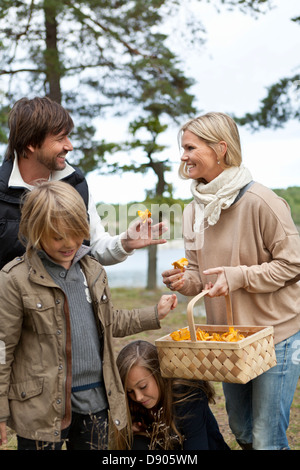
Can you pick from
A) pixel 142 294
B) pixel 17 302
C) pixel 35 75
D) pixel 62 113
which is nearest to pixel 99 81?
pixel 35 75

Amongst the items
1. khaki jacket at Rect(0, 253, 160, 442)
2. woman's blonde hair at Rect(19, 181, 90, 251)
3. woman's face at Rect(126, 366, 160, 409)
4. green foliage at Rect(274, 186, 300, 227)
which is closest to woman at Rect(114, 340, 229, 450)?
woman's face at Rect(126, 366, 160, 409)

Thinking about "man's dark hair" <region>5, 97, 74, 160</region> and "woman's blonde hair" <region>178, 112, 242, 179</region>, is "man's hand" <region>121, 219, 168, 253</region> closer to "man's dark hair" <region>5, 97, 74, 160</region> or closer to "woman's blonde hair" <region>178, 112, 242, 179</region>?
"woman's blonde hair" <region>178, 112, 242, 179</region>

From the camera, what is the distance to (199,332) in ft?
7.53

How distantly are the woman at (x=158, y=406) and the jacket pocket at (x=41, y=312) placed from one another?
585mm

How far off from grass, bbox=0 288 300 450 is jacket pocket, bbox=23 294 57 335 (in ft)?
5.78

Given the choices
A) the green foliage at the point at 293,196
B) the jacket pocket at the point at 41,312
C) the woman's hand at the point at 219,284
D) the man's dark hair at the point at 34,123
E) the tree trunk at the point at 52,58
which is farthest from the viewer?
the green foliage at the point at 293,196

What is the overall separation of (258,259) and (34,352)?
1.01 meters

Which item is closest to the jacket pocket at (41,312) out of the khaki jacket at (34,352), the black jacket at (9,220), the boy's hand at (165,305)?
the khaki jacket at (34,352)

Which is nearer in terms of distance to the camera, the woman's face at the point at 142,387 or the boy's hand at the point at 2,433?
the boy's hand at the point at 2,433

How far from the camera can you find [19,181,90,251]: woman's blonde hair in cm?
200

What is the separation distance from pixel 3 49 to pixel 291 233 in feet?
23.7

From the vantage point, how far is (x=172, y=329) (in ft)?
25.0

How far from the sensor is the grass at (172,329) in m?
3.66

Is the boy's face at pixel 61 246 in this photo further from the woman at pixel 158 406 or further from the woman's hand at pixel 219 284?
the woman at pixel 158 406
